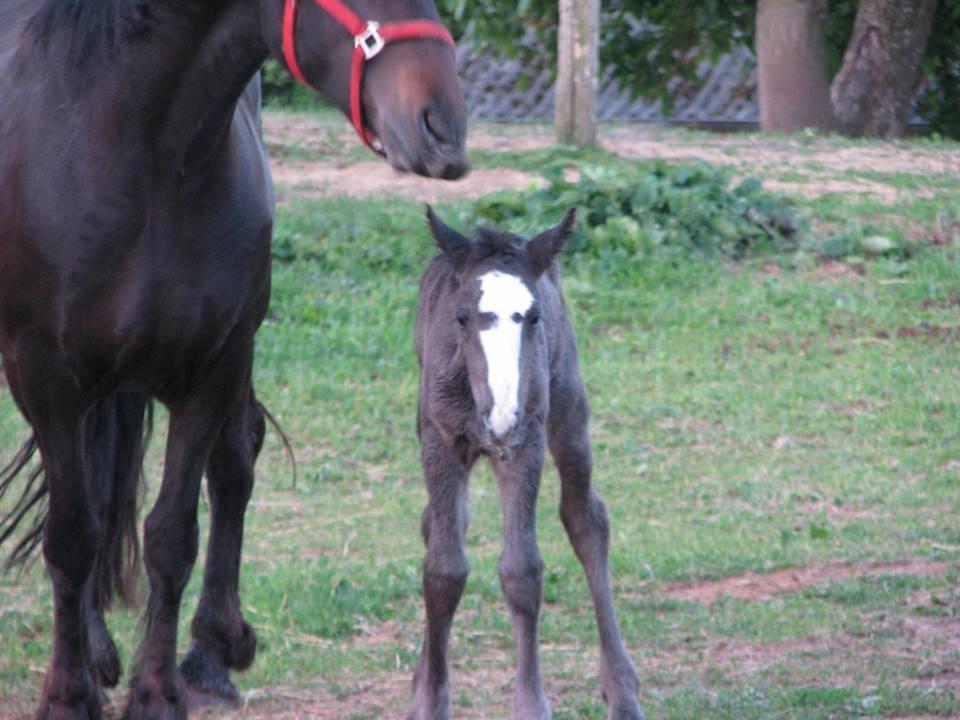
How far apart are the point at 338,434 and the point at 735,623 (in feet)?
10.3

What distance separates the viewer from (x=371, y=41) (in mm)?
3338

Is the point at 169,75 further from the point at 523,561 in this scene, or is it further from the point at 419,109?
the point at 523,561

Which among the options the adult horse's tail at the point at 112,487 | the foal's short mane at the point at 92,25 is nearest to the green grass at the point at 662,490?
the adult horse's tail at the point at 112,487

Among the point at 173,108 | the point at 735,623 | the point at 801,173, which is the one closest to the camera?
the point at 173,108

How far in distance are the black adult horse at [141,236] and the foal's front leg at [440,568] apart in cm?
67

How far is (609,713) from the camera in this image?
460 centimetres

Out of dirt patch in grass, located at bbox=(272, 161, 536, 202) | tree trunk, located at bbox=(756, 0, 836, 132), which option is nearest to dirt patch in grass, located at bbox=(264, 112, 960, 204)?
dirt patch in grass, located at bbox=(272, 161, 536, 202)

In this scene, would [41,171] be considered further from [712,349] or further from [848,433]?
[712,349]

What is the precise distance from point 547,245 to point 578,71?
7646 millimetres

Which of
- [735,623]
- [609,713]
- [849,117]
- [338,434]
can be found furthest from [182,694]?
[849,117]

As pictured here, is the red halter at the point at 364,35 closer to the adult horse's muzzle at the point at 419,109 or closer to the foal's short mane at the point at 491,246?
the adult horse's muzzle at the point at 419,109

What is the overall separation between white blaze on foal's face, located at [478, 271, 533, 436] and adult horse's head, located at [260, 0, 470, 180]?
3.17 feet

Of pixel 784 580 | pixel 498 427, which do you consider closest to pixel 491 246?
pixel 498 427

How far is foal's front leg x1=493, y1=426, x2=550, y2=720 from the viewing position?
445 centimetres
